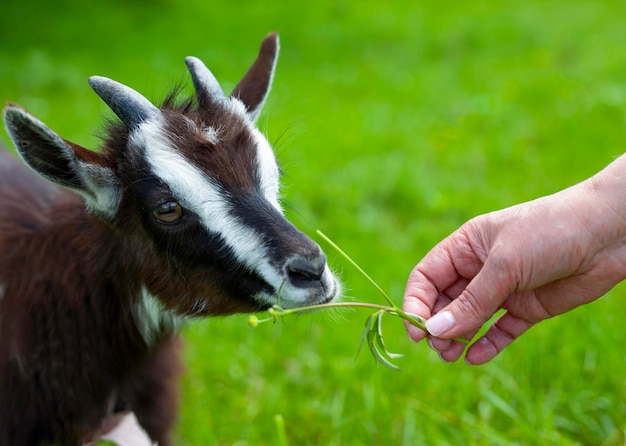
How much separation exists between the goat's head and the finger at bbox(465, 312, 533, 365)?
56 cm

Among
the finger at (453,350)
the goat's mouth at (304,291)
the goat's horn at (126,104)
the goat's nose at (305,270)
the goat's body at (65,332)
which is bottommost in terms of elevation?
the goat's body at (65,332)

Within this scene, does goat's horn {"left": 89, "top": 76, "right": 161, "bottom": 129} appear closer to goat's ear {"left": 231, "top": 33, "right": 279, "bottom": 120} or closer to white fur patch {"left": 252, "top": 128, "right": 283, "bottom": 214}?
white fur patch {"left": 252, "top": 128, "right": 283, "bottom": 214}

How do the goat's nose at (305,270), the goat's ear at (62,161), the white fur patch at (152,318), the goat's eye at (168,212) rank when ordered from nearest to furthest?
the goat's nose at (305,270) → the goat's ear at (62,161) → the goat's eye at (168,212) → the white fur patch at (152,318)

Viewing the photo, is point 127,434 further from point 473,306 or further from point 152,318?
point 473,306

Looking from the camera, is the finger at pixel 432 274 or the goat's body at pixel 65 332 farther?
the goat's body at pixel 65 332

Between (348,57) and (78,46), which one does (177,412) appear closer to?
(348,57)

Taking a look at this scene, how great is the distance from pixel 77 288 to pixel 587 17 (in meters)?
11.1

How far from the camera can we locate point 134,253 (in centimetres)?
278

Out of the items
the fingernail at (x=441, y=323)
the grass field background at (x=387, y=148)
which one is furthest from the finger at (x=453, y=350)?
the grass field background at (x=387, y=148)

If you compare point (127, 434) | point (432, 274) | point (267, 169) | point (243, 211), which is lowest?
point (127, 434)

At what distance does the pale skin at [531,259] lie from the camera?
211 centimetres

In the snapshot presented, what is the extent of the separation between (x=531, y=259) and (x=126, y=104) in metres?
1.59

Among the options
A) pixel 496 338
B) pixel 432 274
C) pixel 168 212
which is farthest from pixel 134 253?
pixel 496 338

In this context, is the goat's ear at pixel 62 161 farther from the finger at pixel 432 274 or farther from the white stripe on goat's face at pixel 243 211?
the finger at pixel 432 274
